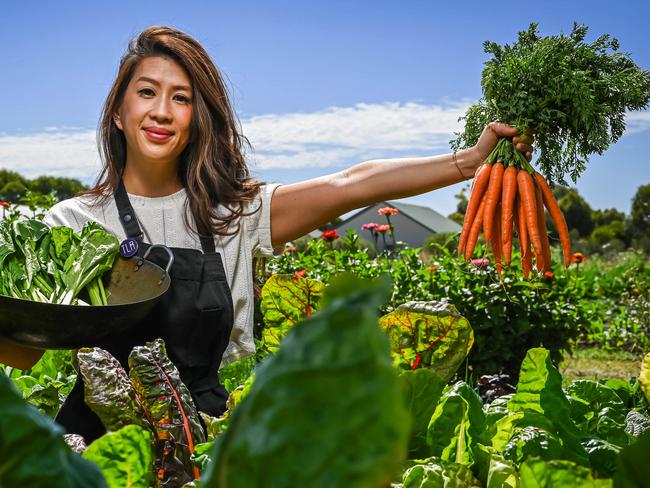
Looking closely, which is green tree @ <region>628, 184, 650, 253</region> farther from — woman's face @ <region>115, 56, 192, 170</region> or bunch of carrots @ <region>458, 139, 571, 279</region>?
woman's face @ <region>115, 56, 192, 170</region>

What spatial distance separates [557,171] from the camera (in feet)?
7.15

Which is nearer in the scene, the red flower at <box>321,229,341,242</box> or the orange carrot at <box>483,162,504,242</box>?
the orange carrot at <box>483,162,504,242</box>

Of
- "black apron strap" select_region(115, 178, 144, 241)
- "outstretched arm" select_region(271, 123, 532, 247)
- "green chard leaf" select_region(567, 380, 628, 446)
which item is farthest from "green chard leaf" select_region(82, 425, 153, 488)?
"black apron strap" select_region(115, 178, 144, 241)

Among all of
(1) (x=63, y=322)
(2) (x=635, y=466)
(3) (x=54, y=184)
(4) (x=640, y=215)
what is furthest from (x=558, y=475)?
(3) (x=54, y=184)

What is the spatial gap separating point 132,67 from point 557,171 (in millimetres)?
1917

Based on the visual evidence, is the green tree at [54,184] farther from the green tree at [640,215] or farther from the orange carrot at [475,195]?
the orange carrot at [475,195]

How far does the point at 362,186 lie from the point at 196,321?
2.80ft

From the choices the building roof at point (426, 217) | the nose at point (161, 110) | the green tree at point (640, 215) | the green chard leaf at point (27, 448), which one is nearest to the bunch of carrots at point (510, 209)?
the nose at point (161, 110)

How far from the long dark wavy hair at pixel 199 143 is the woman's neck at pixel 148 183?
6 centimetres

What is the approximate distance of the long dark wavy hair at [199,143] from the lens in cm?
293

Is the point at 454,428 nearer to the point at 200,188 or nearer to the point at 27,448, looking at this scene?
the point at 27,448

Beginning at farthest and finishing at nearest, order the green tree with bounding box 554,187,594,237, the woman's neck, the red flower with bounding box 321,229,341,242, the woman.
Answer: the green tree with bounding box 554,187,594,237, the red flower with bounding box 321,229,341,242, the woman's neck, the woman

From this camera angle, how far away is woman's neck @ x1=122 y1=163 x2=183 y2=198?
300 centimetres

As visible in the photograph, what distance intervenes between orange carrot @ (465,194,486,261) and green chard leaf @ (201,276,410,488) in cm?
205
